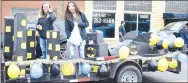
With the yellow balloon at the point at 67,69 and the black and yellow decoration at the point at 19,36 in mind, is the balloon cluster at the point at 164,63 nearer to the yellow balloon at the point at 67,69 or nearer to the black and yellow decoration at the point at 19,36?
the yellow balloon at the point at 67,69

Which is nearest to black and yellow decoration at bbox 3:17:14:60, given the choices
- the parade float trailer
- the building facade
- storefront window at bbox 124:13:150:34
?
the parade float trailer

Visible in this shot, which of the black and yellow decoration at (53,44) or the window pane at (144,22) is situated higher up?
the window pane at (144,22)

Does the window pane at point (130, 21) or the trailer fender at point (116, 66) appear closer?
the trailer fender at point (116, 66)

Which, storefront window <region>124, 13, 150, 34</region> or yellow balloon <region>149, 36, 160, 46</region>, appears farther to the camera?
storefront window <region>124, 13, 150, 34</region>

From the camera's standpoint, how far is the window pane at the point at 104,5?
72.7 ft

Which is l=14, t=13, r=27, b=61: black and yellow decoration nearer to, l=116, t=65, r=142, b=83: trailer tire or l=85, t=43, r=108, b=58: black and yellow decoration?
l=85, t=43, r=108, b=58: black and yellow decoration

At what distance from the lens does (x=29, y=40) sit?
24.4 feet

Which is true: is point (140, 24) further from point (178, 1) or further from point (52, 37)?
point (52, 37)

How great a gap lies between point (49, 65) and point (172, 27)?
370 inches

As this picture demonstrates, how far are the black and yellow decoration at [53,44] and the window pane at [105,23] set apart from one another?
47.8 feet

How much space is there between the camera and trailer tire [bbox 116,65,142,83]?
8.03m

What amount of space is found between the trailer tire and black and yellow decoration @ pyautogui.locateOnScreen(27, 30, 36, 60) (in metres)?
1.89

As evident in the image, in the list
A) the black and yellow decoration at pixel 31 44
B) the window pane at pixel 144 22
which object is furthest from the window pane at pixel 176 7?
the black and yellow decoration at pixel 31 44

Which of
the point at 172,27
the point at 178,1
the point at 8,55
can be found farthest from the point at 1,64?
the point at 178,1
